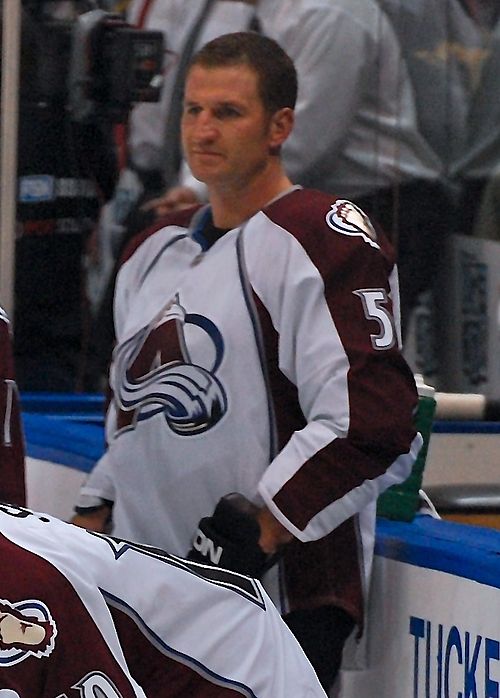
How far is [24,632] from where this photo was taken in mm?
1764

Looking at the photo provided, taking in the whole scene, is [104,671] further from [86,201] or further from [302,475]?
[86,201]

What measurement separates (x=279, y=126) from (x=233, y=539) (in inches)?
27.3

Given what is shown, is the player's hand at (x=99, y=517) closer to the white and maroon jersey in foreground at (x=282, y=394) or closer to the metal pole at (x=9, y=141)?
the white and maroon jersey in foreground at (x=282, y=394)

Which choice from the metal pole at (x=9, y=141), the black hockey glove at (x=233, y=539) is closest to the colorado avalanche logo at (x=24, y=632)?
the black hockey glove at (x=233, y=539)

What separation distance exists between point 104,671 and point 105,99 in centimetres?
395

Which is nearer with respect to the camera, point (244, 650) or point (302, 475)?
point (244, 650)

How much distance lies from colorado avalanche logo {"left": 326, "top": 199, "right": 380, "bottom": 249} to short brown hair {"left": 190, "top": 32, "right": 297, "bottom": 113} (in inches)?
9.4

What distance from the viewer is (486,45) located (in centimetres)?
521

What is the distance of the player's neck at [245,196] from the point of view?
119 inches

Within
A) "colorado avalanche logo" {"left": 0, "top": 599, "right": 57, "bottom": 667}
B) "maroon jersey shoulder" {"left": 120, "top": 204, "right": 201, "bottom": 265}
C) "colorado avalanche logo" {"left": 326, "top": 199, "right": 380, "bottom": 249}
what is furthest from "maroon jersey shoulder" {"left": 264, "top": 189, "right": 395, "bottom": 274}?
A: "colorado avalanche logo" {"left": 0, "top": 599, "right": 57, "bottom": 667}

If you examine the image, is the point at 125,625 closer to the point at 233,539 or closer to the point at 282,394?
the point at 233,539

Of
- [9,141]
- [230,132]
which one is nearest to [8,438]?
[230,132]

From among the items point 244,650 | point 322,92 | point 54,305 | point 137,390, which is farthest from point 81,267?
point 244,650

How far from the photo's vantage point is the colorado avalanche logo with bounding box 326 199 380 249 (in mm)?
2869
